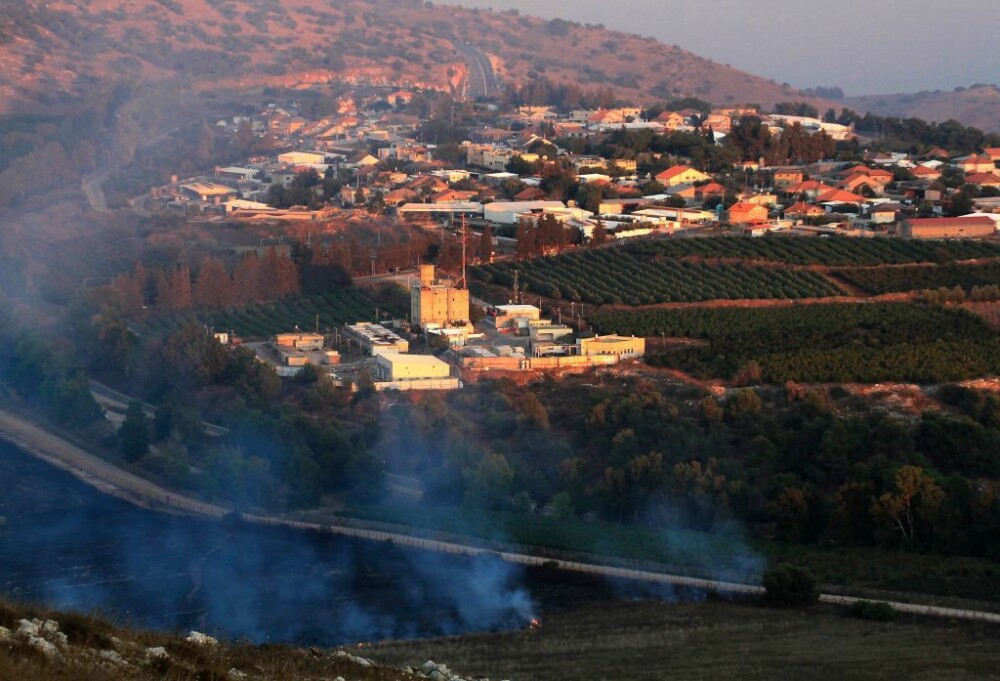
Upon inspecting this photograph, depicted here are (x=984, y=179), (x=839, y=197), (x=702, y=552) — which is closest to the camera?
(x=702, y=552)

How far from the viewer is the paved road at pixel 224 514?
25.3 ft

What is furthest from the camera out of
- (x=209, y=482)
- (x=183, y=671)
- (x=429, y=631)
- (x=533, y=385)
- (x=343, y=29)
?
(x=343, y=29)

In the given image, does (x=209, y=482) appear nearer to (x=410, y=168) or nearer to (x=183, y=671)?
(x=183, y=671)

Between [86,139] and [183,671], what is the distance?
71.9 ft

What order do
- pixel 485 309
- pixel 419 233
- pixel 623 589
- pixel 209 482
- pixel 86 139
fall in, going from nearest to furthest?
1. pixel 623 589
2. pixel 209 482
3. pixel 485 309
4. pixel 419 233
5. pixel 86 139

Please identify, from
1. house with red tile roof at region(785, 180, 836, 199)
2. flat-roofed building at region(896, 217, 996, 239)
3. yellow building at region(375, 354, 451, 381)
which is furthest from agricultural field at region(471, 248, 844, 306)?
house with red tile roof at region(785, 180, 836, 199)

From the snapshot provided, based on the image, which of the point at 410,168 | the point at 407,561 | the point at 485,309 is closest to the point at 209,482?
the point at 407,561

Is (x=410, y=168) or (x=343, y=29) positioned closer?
(x=410, y=168)

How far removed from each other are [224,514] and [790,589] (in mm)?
3677

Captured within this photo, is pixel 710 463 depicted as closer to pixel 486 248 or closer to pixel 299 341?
pixel 299 341

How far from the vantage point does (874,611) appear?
24.4 feet

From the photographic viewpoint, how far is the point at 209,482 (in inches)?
400

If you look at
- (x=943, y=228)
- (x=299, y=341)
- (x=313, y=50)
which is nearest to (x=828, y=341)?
(x=943, y=228)

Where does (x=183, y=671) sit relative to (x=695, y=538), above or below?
above
